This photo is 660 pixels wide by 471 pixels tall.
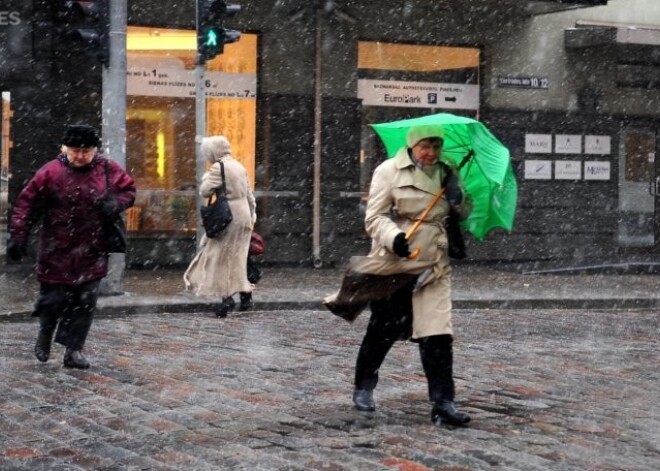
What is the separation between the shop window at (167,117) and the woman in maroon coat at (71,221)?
29.1 feet

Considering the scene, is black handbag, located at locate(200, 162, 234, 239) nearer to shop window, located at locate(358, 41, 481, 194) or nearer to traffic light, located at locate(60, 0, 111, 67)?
traffic light, located at locate(60, 0, 111, 67)

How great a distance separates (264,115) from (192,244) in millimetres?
2101

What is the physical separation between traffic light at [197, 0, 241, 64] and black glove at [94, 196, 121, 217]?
18.8 ft

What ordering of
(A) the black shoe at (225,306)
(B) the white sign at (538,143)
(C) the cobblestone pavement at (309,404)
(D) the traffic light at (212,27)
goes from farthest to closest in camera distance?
(B) the white sign at (538,143), (D) the traffic light at (212,27), (A) the black shoe at (225,306), (C) the cobblestone pavement at (309,404)

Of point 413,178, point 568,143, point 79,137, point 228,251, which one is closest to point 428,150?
point 413,178

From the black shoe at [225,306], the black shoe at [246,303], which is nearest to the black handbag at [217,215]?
the black shoe at [225,306]

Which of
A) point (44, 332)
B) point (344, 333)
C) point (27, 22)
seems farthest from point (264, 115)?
point (44, 332)

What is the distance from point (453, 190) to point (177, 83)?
11.7 metres

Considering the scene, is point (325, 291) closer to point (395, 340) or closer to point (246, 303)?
point (246, 303)

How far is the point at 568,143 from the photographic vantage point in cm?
2102

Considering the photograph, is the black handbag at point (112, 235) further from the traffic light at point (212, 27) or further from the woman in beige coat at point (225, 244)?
the traffic light at point (212, 27)

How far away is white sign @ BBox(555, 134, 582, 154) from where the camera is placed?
2094 cm

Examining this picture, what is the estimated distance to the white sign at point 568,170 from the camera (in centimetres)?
2103

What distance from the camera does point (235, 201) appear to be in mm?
12898
